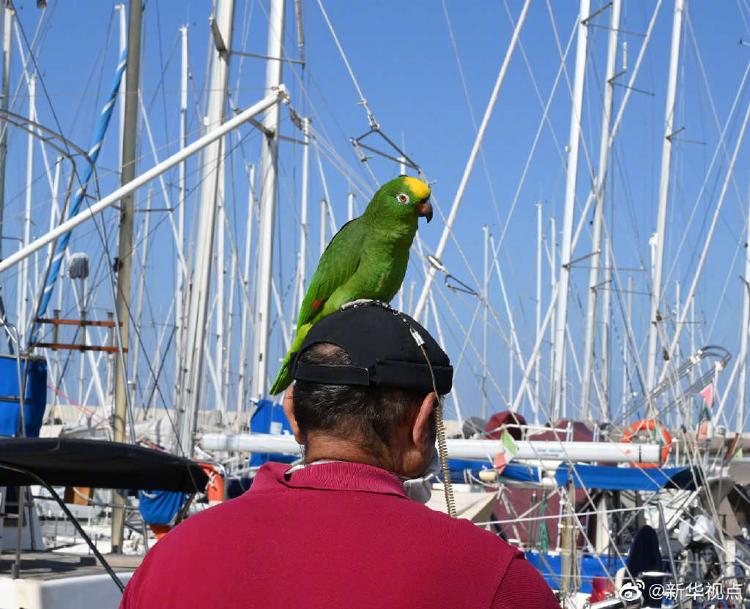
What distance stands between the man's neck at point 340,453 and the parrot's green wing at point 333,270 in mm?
3032

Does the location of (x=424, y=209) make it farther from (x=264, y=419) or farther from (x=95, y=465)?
(x=264, y=419)

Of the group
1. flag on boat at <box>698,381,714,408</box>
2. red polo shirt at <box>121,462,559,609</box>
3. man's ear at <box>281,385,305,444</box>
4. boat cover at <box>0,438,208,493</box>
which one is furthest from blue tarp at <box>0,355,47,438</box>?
flag on boat at <box>698,381,714,408</box>

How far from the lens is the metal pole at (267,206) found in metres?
15.3

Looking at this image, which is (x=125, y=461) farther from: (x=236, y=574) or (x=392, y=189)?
(x=236, y=574)

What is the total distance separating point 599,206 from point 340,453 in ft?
66.5

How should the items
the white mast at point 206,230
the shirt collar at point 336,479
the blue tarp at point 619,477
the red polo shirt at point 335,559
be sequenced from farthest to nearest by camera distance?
the white mast at point 206,230, the blue tarp at point 619,477, the shirt collar at point 336,479, the red polo shirt at point 335,559

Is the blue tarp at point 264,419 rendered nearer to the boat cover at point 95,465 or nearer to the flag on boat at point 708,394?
the flag on boat at point 708,394

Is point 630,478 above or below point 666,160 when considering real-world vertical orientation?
below

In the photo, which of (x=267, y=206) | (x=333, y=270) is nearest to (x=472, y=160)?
(x=267, y=206)

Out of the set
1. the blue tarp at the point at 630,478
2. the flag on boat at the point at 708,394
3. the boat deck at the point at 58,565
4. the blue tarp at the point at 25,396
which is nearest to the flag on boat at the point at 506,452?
the blue tarp at the point at 630,478

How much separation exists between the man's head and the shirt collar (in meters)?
0.06

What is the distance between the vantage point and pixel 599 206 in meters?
21.6

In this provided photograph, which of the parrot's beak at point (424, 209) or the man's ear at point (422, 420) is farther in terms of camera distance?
the parrot's beak at point (424, 209)

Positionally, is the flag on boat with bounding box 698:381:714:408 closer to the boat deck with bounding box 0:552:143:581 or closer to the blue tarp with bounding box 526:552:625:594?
the blue tarp with bounding box 526:552:625:594
